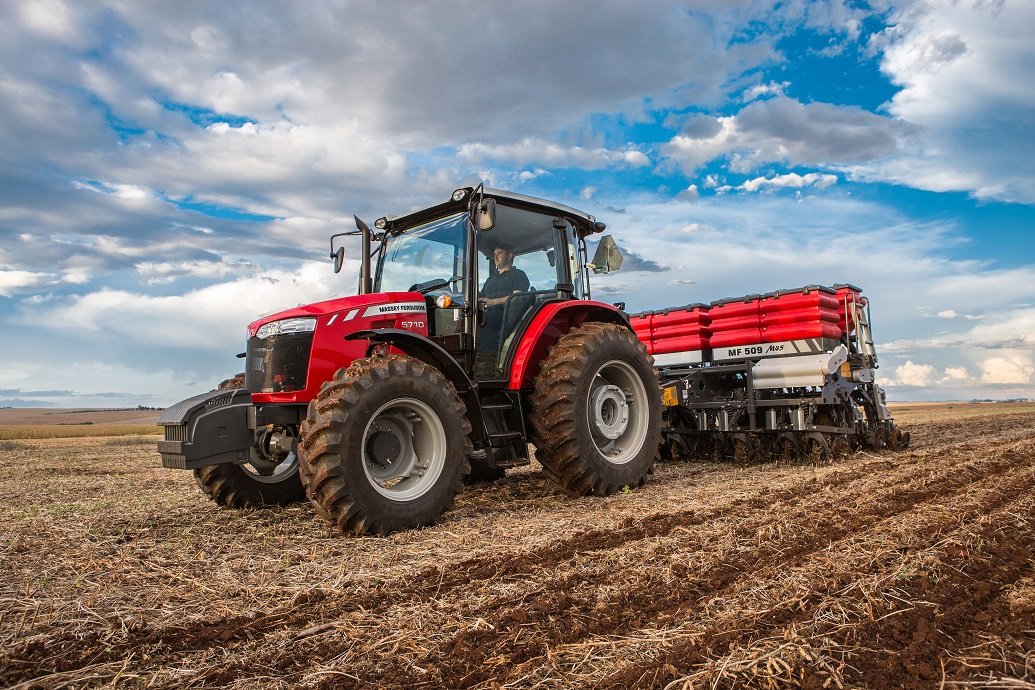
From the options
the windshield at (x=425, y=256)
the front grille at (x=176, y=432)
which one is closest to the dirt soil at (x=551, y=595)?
the front grille at (x=176, y=432)

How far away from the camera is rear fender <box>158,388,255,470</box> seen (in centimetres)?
504

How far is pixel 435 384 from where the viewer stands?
5.12m

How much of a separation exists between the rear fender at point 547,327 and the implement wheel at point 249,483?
6.79 ft

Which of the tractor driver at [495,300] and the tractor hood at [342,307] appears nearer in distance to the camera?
the tractor hood at [342,307]

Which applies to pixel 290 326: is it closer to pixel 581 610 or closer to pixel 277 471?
pixel 277 471

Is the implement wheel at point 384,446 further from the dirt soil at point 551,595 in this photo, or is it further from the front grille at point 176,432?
the front grille at point 176,432

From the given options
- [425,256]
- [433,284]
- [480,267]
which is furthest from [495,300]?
[425,256]

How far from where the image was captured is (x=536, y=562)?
13.1 feet

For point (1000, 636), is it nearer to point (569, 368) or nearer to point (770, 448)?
point (569, 368)

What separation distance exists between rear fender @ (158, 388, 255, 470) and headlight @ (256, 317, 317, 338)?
59cm

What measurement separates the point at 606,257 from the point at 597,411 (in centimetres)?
177

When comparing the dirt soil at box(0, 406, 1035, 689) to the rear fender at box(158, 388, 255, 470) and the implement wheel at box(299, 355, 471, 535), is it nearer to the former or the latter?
the implement wheel at box(299, 355, 471, 535)

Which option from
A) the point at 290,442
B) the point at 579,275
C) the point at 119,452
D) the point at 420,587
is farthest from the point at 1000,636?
the point at 119,452

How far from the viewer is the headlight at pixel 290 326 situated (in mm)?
5305
